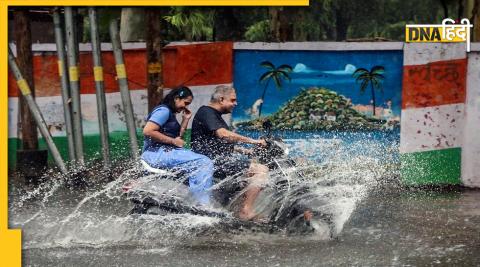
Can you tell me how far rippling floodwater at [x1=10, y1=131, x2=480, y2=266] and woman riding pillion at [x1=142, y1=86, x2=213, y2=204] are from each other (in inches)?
12.0

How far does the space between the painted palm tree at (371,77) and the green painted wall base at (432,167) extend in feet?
3.12

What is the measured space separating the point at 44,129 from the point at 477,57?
5.36m

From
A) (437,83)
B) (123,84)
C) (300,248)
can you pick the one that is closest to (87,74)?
(123,84)

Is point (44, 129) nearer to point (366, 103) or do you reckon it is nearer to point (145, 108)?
point (145, 108)

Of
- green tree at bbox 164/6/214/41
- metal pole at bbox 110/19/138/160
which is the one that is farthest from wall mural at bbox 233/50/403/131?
green tree at bbox 164/6/214/41

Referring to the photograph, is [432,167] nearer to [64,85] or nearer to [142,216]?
[142,216]

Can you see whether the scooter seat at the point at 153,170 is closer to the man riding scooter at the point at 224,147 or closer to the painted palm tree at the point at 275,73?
the man riding scooter at the point at 224,147

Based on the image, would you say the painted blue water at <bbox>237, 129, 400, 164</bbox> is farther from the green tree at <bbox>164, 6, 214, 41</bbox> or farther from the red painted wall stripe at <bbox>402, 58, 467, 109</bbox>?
the green tree at <bbox>164, 6, 214, 41</bbox>

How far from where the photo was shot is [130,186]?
659 cm

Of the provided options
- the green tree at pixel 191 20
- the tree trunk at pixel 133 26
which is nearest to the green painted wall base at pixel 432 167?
the tree trunk at pixel 133 26

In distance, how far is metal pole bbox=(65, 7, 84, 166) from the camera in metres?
9.27

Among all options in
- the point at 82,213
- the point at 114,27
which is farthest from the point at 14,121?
the point at 82,213

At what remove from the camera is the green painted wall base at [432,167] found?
31.1ft

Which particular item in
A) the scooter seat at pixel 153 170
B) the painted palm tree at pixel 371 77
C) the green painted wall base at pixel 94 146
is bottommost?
the green painted wall base at pixel 94 146
